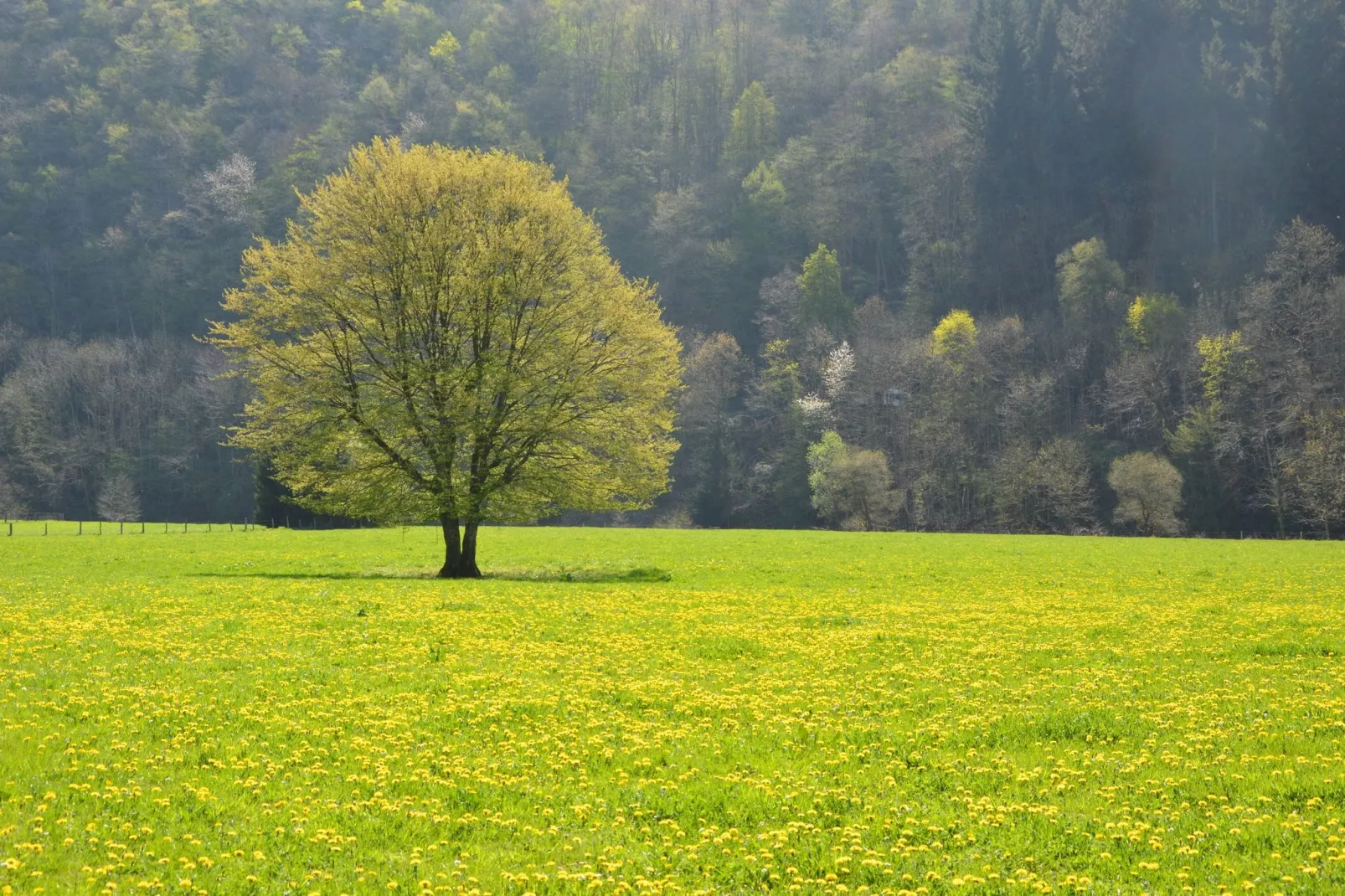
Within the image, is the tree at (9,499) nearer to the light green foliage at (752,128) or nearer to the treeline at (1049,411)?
the treeline at (1049,411)

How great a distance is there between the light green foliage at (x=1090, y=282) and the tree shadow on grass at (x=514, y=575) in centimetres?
9318

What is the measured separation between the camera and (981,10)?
14212 cm

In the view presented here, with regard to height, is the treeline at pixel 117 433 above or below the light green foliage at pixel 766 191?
below

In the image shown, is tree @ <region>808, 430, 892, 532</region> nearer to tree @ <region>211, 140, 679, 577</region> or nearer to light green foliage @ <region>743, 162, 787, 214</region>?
light green foliage @ <region>743, 162, 787, 214</region>

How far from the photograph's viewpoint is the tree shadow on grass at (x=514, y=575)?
1396 inches

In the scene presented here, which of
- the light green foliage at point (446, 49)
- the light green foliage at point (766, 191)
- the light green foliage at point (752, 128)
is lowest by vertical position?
the light green foliage at point (766, 191)

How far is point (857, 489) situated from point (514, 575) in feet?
218

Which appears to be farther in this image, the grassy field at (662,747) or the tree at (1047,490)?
the tree at (1047,490)

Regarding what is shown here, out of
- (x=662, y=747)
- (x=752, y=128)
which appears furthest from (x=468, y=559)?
(x=752, y=128)

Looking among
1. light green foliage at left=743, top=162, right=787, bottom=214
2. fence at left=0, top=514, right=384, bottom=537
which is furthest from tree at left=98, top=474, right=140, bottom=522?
light green foliage at left=743, top=162, right=787, bottom=214

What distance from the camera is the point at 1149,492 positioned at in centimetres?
8588

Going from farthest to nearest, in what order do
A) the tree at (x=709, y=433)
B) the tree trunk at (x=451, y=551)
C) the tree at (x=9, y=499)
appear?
the tree at (x=709, y=433) → the tree at (x=9, y=499) → the tree trunk at (x=451, y=551)

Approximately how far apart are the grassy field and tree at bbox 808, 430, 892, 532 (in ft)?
237

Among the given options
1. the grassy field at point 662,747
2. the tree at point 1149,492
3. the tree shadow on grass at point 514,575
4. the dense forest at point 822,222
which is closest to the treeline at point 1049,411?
the tree at point 1149,492
